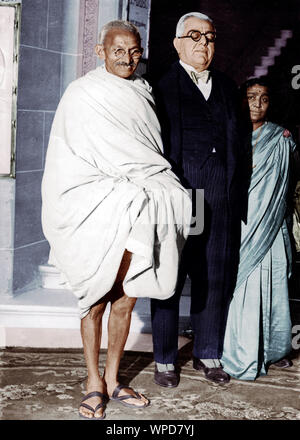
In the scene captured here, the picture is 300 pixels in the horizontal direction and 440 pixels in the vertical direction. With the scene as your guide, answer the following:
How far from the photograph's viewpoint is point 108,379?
10.8ft

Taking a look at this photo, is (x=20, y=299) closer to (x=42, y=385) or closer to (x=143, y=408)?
(x=42, y=385)

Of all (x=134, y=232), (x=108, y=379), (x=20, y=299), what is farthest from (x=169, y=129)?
(x=20, y=299)

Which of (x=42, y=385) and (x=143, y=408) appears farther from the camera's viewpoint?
(x=42, y=385)

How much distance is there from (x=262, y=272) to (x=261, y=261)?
0.06m

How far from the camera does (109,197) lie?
9.77 feet

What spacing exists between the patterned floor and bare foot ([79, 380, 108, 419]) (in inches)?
1.7

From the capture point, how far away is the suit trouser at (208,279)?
11.5 feet

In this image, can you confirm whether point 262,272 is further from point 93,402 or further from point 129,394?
→ point 93,402

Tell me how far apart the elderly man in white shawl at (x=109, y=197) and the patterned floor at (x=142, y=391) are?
227 mm

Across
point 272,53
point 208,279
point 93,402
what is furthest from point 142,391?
point 272,53

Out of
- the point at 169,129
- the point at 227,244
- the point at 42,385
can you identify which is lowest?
the point at 42,385

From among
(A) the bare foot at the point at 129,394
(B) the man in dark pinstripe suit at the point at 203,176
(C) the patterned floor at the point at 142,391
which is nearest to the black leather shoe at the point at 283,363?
(C) the patterned floor at the point at 142,391

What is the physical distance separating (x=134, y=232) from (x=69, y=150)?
46cm

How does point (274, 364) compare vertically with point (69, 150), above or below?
below
